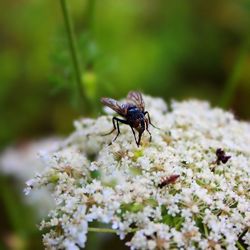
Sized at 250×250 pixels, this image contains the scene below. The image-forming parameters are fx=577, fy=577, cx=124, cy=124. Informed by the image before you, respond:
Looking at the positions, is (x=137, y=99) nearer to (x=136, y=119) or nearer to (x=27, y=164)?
(x=136, y=119)

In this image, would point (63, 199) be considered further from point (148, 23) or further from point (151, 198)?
point (148, 23)

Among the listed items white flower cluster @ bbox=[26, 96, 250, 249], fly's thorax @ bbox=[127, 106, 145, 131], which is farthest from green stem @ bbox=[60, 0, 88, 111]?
fly's thorax @ bbox=[127, 106, 145, 131]

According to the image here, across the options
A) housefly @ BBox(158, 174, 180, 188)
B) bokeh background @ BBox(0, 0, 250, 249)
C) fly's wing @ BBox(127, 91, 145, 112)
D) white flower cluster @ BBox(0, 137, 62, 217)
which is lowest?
housefly @ BBox(158, 174, 180, 188)

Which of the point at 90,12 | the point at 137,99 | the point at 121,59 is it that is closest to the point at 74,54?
the point at 137,99

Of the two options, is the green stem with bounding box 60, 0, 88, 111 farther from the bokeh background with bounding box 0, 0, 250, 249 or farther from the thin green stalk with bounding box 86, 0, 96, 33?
the bokeh background with bounding box 0, 0, 250, 249

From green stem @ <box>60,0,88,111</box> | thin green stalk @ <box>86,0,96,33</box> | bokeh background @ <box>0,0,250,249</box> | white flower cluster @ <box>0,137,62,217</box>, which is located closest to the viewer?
green stem @ <box>60,0,88,111</box>

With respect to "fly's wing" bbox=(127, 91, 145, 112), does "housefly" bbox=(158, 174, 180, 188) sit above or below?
below
